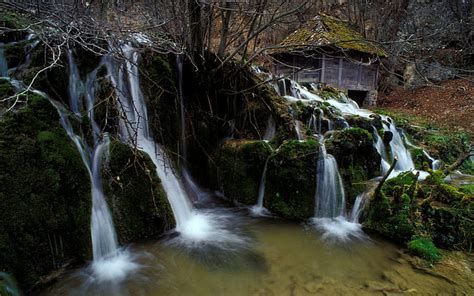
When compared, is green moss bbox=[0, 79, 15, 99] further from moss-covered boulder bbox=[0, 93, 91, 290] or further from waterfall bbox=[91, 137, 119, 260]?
waterfall bbox=[91, 137, 119, 260]

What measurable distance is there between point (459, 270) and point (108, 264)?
15.5 feet

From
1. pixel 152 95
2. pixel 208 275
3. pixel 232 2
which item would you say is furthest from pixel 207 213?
pixel 232 2

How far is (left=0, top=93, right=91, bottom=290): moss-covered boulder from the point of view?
11.6 ft

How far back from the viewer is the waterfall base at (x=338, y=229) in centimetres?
509

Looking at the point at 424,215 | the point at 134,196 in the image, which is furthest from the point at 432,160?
the point at 134,196

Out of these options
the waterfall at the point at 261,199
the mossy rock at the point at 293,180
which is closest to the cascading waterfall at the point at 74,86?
the waterfall at the point at 261,199

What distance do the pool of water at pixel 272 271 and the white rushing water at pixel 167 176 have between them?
0.97 feet

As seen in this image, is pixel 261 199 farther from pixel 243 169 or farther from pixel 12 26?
pixel 12 26

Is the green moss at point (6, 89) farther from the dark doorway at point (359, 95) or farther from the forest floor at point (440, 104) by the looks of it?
the dark doorway at point (359, 95)

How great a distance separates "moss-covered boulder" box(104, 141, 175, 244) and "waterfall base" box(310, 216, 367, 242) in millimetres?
2579

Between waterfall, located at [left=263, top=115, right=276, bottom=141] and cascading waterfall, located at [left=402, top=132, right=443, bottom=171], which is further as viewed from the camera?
cascading waterfall, located at [left=402, top=132, right=443, bottom=171]

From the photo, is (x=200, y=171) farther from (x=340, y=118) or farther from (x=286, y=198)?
(x=340, y=118)

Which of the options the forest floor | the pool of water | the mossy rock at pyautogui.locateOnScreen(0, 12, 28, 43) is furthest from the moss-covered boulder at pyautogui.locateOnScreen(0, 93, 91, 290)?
the forest floor

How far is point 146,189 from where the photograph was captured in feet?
16.0
